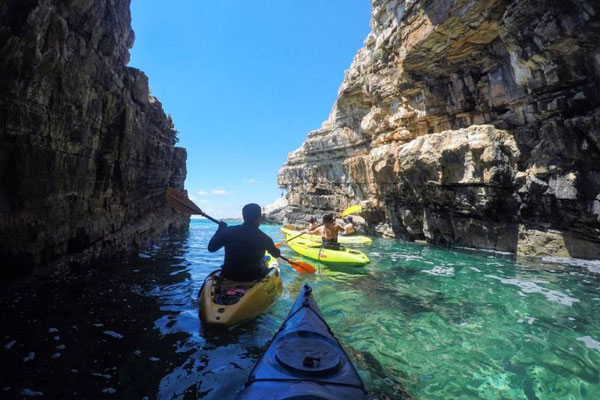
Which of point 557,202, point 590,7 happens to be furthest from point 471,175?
point 590,7

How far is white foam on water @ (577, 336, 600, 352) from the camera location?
13.8ft

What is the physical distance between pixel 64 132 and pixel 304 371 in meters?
7.50

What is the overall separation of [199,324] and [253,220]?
1.92 meters

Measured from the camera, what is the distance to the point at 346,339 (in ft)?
14.8

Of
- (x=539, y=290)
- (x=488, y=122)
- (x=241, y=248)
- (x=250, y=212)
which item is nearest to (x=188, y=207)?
(x=250, y=212)

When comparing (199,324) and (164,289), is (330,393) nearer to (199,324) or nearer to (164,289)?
(199,324)

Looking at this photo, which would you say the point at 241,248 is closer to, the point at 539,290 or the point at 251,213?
the point at 251,213

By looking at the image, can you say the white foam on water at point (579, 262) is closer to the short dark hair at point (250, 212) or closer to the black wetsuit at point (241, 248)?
the black wetsuit at point (241, 248)

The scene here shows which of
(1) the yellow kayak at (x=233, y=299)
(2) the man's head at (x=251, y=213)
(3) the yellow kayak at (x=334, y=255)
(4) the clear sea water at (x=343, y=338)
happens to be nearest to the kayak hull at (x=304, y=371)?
(4) the clear sea water at (x=343, y=338)

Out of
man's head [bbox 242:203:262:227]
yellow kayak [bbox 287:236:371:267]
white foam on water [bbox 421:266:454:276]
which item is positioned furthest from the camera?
yellow kayak [bbox 287:236:371:267]

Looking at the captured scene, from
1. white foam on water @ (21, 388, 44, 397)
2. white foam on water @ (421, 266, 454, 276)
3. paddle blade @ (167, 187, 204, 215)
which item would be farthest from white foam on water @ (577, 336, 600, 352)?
paddle blade @ (167, 187, 204, 215)

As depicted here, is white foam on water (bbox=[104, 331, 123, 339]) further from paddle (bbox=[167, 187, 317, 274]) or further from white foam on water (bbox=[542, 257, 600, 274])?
white foam on water (bbox=[542, 257, 600, 274])

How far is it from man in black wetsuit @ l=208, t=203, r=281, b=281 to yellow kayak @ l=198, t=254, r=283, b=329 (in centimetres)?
18

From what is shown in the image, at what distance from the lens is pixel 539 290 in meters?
7.18
